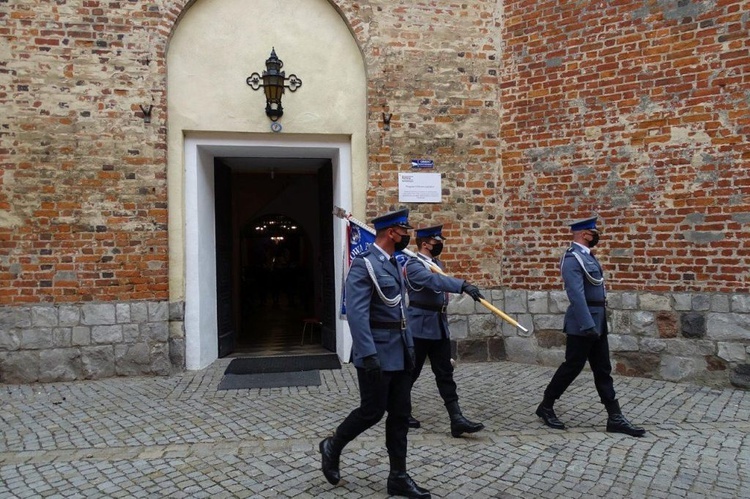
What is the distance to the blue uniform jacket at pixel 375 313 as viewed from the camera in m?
3.67

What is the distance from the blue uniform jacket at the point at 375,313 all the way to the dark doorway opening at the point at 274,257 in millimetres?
4692

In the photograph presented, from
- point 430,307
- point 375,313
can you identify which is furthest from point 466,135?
point 375,313

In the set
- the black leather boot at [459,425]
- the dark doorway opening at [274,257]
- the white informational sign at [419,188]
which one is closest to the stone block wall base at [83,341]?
the dark doorway opening at [274,257]

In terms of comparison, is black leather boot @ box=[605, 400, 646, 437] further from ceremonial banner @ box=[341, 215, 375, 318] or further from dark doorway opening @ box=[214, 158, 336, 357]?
dark doorway opening @ box=[214, 158, 336, 357]

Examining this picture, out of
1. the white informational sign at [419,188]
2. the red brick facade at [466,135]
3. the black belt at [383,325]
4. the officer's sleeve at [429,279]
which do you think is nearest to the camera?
the black belt at [383,325]

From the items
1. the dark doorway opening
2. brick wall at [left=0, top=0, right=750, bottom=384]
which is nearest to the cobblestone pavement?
brick wall at [left=0, top=0, right=750, bottom=384]

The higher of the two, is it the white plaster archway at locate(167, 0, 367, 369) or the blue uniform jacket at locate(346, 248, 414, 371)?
the white plaster archway at locate(167, 0, 367, 369)

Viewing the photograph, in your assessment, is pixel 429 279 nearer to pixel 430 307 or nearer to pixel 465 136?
pixel 430 307

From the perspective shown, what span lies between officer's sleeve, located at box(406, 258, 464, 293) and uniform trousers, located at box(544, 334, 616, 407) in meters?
1.45

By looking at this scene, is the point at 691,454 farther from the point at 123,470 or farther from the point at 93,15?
the point at 93,15

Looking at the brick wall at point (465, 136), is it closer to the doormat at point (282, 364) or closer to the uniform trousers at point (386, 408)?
the doormat at point (282, 364)

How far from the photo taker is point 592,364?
16.8 ft

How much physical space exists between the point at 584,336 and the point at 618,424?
2.81 feet

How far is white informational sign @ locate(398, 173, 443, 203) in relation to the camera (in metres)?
7.57
